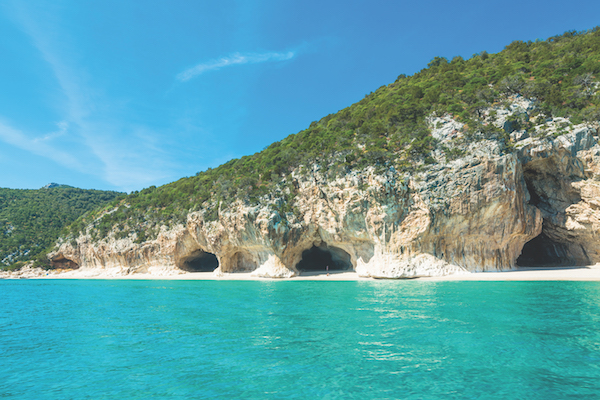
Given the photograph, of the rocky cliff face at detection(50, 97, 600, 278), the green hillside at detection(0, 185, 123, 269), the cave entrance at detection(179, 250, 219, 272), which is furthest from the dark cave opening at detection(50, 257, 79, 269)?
the rocky cliff face at detection(50, 97, 600, 278)

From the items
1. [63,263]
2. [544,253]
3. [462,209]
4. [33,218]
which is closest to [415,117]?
[462,209]

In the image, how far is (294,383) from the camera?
6.18 m

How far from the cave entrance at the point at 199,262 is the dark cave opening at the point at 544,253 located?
45.7 metres

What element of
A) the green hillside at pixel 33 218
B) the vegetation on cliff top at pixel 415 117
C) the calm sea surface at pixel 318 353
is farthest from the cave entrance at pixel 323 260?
the green hillside at pixel 33 218

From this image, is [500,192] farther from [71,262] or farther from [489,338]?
[71,262]

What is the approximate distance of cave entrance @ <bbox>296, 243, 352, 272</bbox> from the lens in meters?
41.8

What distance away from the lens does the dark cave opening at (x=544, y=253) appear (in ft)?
103

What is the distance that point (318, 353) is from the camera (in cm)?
790

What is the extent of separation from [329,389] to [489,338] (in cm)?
566

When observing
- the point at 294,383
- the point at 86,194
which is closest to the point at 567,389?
the point at 294,383

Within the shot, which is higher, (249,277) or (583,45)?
(583,45)

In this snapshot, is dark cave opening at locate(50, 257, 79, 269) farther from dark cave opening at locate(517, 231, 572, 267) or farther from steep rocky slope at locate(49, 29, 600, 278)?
dark cave opening at locate(517, 231, 572, 267)

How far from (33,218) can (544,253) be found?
10302cm

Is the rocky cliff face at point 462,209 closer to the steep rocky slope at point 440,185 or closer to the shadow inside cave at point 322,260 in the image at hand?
the steep rocky slope at point 440,185
